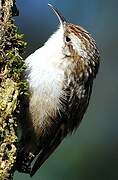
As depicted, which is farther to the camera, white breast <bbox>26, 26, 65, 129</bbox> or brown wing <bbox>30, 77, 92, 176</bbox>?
brown wing <bbox>30, 77, 92, 176</bbox>

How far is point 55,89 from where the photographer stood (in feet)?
19.7

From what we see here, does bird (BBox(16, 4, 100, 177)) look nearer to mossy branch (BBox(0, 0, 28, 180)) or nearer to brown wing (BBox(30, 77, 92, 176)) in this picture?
brown wing (BBox(30, 77, 92, 176))

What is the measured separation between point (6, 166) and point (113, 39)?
6007mm

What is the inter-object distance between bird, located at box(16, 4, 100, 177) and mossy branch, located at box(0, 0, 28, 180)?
0.19m

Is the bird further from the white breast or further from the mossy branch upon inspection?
the mossy branch

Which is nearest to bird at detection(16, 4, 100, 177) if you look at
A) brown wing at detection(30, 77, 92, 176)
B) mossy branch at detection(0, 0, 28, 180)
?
brown wing at detection(30, 77, 92, 176)

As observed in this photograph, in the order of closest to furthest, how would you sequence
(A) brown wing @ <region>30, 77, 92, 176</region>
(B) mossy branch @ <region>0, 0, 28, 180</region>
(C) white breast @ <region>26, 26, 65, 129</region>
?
(B) mossy branch @ <region>0, 0, 28, 180</region> → (C) white breast @ <region>26, 26, 65, 129</region> → (A) brown wing @ <region>30, 77, 92, 176</region>

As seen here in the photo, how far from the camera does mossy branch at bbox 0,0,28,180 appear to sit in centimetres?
527

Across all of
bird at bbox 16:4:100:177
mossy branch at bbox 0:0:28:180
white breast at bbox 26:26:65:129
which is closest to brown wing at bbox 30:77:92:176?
bird at bbox 16:4:100:177

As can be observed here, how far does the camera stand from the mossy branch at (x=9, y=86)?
5273 millimetres

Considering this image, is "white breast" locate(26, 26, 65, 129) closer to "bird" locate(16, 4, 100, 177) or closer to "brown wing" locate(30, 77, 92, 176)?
"bird" locate(16, 4, 100, 177)

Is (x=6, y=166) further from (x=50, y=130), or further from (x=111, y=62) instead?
(x=111, y=62)

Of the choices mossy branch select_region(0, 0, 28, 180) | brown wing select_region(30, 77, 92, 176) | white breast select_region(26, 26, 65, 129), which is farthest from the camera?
brown wing select_region(30, 77, 92, 176)

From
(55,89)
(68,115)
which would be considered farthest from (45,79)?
(68,115)
